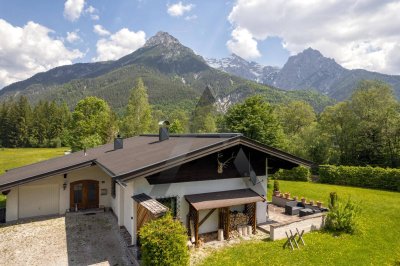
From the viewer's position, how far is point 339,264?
11359mm

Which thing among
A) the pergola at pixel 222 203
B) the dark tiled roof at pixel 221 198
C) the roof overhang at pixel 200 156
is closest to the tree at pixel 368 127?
the roof overhang at pixel 200 156

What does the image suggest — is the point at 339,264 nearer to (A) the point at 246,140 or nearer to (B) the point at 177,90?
(A) the point at 246,140

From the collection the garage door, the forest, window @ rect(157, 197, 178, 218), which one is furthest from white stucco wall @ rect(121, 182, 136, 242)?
the forest

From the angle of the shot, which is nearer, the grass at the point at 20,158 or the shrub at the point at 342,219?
the shrub at the point at 342,219

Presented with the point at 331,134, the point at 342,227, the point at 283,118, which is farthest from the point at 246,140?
the point at 283,118

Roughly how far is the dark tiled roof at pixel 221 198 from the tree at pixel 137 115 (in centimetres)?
3499

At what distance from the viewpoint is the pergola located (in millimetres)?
12680

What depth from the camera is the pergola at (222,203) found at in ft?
41.6

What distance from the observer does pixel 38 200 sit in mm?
17281

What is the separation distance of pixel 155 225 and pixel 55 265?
4.55 meters

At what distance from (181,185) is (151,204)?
93.9 inches

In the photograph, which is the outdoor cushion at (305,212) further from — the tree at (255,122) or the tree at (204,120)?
the tree at (204,120)

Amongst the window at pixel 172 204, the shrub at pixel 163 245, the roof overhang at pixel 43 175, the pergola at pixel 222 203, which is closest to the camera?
the shrub at pixel 163 245

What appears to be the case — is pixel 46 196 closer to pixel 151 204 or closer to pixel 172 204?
pixel 172 204
